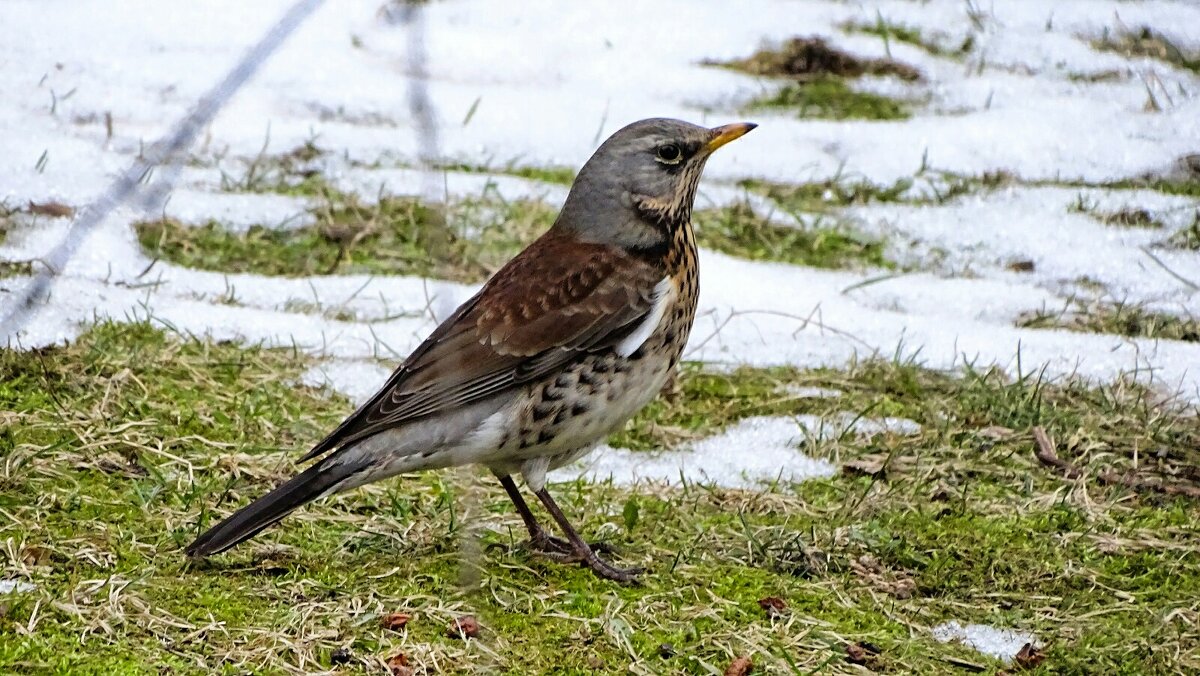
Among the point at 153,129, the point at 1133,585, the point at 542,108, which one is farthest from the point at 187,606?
the point at 542,108

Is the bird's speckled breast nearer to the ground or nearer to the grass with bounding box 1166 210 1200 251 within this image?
the ground

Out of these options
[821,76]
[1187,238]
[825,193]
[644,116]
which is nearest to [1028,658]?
[1187,238]

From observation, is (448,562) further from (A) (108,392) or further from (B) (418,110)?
(B) (418,110)

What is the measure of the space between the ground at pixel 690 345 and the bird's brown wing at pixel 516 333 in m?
0.29

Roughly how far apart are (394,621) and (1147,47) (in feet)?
22.6

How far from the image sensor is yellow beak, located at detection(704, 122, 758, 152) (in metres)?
4.96

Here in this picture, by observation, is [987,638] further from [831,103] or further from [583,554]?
[831,103]

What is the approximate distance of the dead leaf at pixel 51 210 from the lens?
259 inches

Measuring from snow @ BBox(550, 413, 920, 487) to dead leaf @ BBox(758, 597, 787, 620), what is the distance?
984mm

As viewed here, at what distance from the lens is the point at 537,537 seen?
463 centimetres

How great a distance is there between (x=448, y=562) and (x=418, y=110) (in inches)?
91.6

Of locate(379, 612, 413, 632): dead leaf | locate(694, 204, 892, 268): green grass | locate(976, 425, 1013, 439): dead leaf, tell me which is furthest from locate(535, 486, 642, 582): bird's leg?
locate(694, 204, 892, 268): green grass

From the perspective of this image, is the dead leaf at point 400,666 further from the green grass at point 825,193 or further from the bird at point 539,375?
the green grass at point 825,193

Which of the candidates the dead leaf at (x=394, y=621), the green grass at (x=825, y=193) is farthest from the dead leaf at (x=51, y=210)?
the dead leaf at (x=394, y=621)
